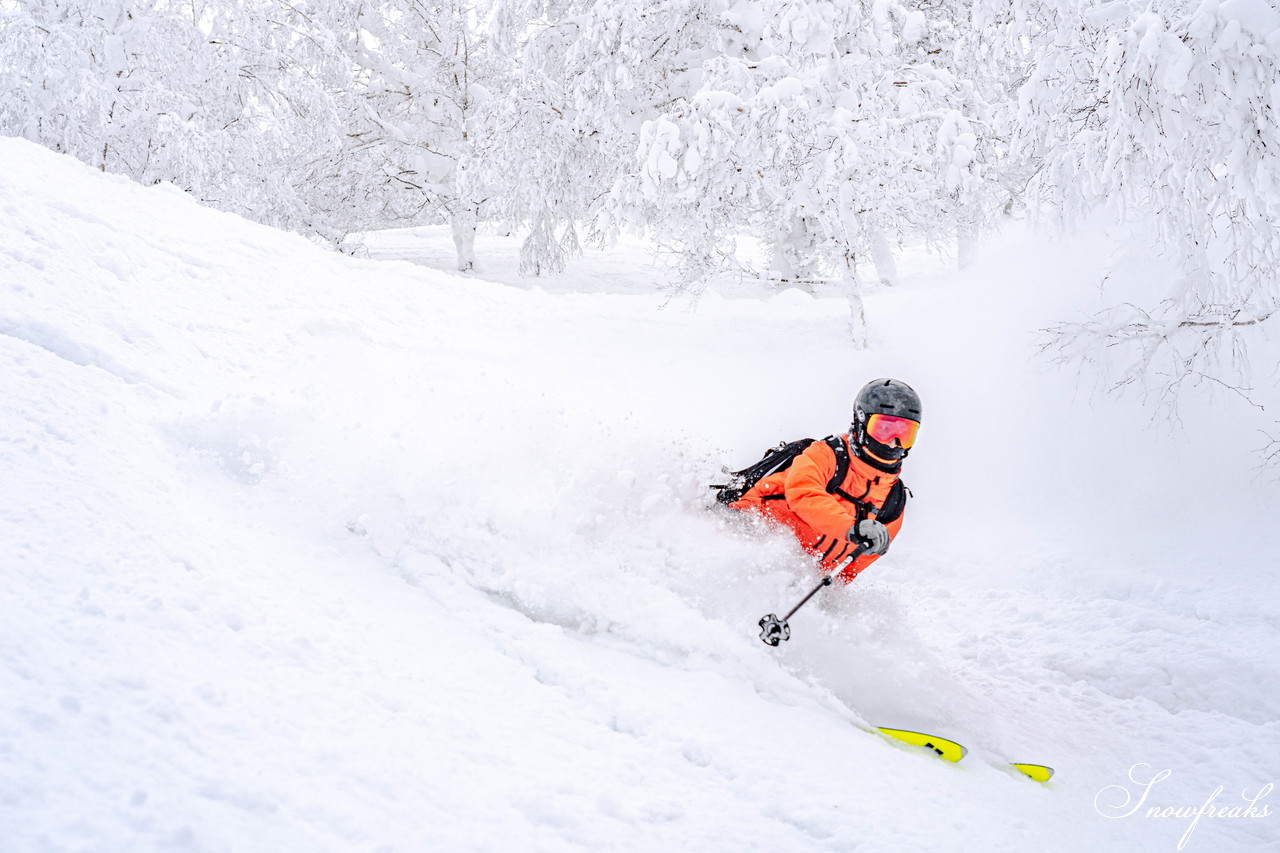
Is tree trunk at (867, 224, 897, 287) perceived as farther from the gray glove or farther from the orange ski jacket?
the gray glove

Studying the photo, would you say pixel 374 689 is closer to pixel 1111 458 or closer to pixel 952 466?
pixel 952 466

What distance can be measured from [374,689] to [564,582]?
1.31 meters

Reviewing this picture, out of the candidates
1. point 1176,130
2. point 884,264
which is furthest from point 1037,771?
point 884,264

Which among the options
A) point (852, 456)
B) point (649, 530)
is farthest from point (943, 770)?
point (649, 530)

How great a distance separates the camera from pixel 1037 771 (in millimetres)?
3352

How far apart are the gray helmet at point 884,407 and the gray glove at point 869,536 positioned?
53 cm

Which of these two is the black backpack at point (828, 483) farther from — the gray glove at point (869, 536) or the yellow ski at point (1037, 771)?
the yellow ski at point (1037, 771)

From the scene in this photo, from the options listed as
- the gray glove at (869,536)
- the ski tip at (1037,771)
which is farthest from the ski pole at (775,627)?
the ski tip at (1037,771)

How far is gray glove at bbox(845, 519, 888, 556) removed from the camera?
364 centimetres

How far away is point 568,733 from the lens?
2715mm

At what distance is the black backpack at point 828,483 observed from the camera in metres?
4.07

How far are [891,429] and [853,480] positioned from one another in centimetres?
35

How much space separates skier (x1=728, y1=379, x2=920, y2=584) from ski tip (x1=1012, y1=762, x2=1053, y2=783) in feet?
3.78
